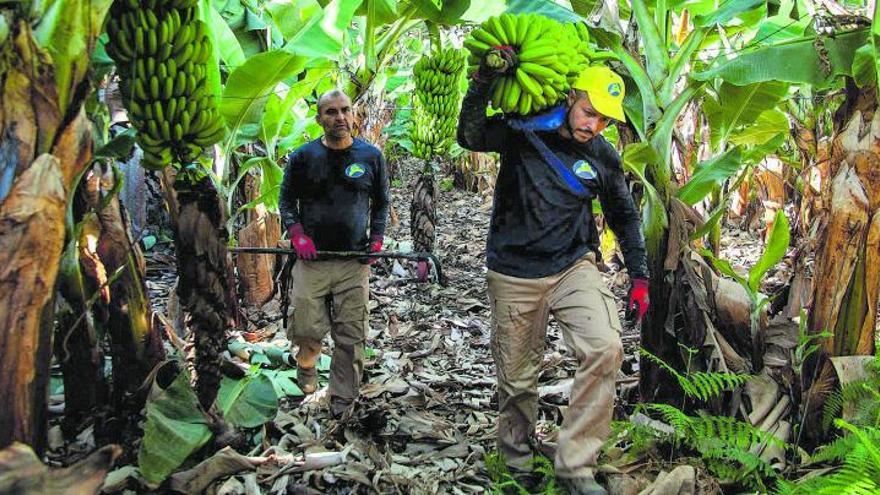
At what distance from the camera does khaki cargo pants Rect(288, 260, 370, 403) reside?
3691 millimetres

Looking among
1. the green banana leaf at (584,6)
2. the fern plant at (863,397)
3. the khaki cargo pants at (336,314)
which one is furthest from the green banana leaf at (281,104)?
the fern plant at (863,397)

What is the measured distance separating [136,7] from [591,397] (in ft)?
6.93

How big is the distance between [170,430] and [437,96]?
14.4 feet

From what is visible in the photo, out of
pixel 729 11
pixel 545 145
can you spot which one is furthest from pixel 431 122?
pixel 545 145

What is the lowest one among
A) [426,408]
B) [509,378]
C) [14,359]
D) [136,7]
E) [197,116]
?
[426,408]

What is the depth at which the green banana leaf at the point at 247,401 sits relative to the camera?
9.80 ft

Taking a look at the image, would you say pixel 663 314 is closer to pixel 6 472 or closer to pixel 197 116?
pixel 197 116

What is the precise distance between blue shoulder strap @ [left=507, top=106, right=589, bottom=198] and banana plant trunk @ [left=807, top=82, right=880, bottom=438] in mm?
1111

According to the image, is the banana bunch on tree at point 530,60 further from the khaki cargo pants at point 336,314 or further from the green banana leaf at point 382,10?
the green banana leaf at point 382,10

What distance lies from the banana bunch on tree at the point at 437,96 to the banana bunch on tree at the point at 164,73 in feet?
11.9

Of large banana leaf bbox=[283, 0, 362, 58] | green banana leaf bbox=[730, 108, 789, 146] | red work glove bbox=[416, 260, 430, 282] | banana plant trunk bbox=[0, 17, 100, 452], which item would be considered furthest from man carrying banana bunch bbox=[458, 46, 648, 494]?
red work glove bbox=[416, 260, 430, 282]

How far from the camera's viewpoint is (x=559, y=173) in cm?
276

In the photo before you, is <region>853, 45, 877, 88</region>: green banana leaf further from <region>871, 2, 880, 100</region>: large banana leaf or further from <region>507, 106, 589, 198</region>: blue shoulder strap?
<region>507, 106, 589, 198</region>: blue shoulder strap

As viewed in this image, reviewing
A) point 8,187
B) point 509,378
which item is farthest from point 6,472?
point 509,378
